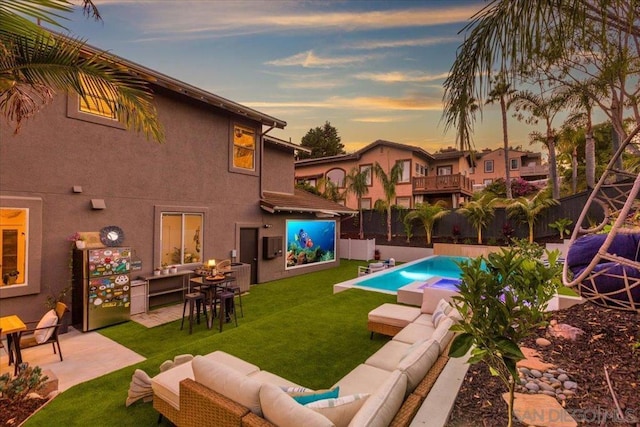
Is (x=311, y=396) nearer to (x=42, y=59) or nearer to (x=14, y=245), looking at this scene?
(x=42, y=59)

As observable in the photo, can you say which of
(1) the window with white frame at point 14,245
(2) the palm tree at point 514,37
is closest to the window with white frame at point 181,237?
(1) the window with white frame at point 14,245

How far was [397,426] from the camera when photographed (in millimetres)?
2404

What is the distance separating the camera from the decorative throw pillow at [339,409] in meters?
2.48

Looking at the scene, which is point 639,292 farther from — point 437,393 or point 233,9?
point 233,9

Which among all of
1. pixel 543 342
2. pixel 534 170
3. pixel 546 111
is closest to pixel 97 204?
pixel 543 342

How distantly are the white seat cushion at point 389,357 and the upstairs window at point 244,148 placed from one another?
937 centimetres

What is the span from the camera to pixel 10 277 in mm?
6746

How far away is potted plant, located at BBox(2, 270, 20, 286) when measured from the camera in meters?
6.70

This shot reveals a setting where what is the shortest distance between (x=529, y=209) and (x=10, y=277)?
22.6 m

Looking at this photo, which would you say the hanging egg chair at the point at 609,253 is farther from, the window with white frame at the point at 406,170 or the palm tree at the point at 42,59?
the window with white frame at the point at 406,170

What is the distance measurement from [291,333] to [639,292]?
18.4ft

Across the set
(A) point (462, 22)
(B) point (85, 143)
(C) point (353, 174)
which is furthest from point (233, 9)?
(C) point (353, 174)

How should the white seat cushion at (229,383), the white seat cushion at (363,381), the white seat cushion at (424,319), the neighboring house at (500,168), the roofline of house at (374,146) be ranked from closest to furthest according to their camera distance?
1. the white seat cushion at (229,383)
2. the white seat cushion at (363,381)
3. the white seat cushion at (424,319)
4. the roofline of house at (374,146)
5. the neighboring house at (500,168)

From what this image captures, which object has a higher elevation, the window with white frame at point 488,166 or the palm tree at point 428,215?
the window with white frame at point 488,166
